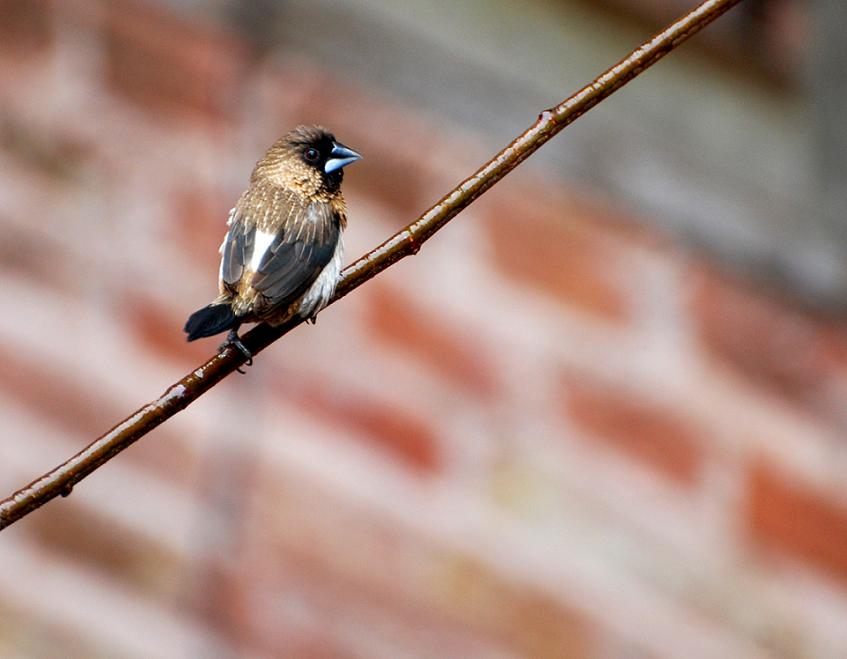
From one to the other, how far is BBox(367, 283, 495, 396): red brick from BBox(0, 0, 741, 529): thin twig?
1727 millimetres

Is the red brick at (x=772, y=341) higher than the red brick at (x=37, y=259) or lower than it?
higher

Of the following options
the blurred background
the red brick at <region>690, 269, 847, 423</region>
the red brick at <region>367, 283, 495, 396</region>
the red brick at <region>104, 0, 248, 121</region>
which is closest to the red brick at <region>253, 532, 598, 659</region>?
the blurred background

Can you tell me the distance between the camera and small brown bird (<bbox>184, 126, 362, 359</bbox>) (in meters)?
1.81

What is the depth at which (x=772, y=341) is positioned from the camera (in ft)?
11.6

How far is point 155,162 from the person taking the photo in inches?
118

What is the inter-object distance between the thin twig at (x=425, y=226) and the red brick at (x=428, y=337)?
1.73 meters

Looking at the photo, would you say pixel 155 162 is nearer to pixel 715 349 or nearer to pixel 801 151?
pixel 715 349

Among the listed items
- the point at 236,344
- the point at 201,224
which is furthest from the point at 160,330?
the point at 236,344

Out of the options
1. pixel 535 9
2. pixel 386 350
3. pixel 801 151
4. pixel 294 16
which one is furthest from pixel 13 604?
pixel 801 151

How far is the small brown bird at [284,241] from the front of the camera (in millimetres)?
1810

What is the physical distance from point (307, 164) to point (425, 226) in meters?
0.80

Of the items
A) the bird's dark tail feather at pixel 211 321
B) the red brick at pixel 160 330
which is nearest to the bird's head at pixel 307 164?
the bird's dark tail feather at pixel 211 321

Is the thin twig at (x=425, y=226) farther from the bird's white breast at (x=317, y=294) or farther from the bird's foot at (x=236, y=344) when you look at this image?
the bird's white breast at (x=317, y=294)

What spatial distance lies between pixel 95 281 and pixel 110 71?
42 centimetres
